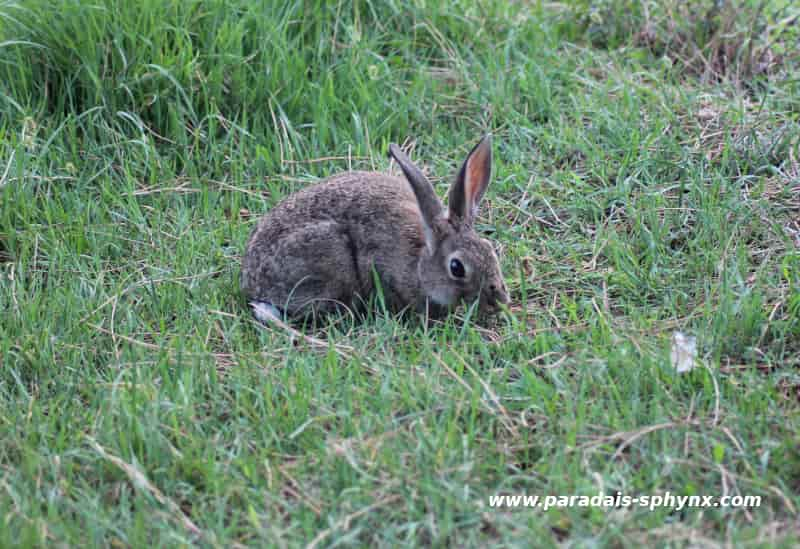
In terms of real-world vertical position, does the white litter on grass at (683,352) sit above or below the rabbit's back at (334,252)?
above

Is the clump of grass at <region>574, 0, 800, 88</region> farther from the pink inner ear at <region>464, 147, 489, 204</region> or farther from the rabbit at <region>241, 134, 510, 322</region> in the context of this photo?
the rabbit at <region>241, 134, 510, 322</region>

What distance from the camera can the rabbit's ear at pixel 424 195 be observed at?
16.4ft

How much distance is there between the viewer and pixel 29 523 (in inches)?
137

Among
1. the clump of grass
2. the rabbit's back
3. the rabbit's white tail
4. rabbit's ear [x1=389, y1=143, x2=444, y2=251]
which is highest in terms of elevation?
the clump of grass

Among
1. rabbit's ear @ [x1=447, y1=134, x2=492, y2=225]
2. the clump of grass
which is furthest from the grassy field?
rabbit's ear @ [x1=447, y1=134, x2=492, y2=225]

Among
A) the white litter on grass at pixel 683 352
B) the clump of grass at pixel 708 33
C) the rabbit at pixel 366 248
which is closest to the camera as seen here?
the white litter on grass at pixel 683 352

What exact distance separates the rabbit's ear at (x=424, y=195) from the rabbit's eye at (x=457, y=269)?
156mm

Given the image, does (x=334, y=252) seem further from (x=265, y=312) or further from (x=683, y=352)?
(x=683, y=352)

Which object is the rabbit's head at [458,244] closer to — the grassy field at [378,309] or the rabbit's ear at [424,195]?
the rabbit's ear at [424,195]

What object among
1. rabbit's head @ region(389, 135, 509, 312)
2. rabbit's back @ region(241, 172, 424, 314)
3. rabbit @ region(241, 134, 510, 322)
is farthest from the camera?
rabbit's back @ region(241, 172, 424, 314)

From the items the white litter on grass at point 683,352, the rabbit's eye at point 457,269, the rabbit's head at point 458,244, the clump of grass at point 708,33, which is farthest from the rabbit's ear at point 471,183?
the clump of grass at point 708,33

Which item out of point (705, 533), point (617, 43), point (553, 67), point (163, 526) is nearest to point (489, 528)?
point (705, 533)

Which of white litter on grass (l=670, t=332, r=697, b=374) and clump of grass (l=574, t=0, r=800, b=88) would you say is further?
clump of grass (l=574, t=0, r=800, b=88)

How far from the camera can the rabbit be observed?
198 inches
